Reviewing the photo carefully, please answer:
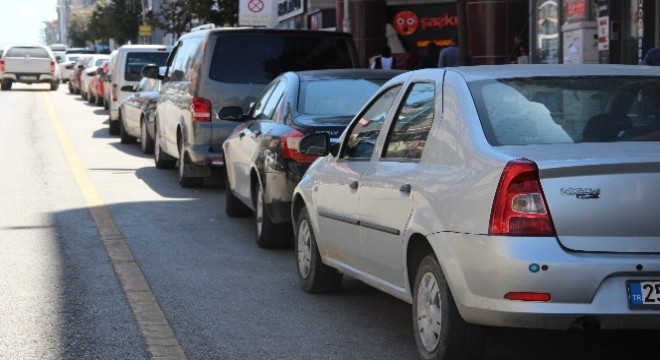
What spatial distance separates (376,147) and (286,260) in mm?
3105

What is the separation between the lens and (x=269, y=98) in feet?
39.7

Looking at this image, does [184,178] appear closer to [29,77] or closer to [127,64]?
[127,64]

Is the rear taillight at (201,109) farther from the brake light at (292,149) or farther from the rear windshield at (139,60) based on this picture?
the rear windshield at (139,60)

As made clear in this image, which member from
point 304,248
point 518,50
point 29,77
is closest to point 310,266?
point 304,248

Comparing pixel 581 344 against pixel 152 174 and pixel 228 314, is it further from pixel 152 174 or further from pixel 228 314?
pixel 152 174

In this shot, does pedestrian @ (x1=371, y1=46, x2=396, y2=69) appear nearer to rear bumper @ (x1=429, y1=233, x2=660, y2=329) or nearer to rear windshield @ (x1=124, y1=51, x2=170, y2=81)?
rear windshield @ (x1=124, y1=51, x2=170, y2=81)

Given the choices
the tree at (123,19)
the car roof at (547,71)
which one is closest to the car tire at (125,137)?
the car roof at (547,71)

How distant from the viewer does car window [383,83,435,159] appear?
7.02 metres

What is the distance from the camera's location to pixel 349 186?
26.0 feet

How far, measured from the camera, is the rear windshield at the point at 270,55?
14875 mm

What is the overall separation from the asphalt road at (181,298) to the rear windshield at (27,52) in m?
41.5

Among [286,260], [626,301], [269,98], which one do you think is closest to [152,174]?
[269,98]

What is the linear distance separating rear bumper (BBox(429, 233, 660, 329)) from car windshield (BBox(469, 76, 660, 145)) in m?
0.63

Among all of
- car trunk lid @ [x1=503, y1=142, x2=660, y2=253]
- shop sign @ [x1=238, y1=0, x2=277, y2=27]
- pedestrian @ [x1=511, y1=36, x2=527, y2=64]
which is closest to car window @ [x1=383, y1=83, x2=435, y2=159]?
car trunk lid @ [x1=503, y1=142, x2=660, y2=253]
